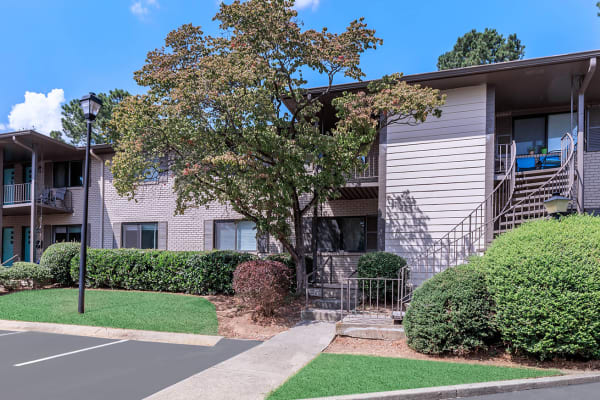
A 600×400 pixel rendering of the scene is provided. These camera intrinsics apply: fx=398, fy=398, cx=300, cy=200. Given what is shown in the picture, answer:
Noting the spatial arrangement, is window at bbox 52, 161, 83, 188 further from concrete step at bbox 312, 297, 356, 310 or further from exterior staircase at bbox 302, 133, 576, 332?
concrete step at bbox 312, 297, 356, 310

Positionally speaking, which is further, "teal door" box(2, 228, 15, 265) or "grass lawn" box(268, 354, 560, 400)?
"teal door" box(2, 228, 15, 265)

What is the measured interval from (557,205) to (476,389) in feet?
14.0

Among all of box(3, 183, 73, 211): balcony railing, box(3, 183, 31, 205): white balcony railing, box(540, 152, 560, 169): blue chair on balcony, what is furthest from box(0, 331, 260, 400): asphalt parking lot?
box(3, 183, 31, 205): white balcony railing

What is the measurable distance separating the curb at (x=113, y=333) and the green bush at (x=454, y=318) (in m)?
4.05

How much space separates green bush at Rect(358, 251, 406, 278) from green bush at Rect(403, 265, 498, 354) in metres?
2.60

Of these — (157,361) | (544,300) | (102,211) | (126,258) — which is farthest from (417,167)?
(102,211)

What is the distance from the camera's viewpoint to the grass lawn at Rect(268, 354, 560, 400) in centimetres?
523

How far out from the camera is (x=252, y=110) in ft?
29.7

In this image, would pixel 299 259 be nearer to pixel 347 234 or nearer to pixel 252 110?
pixel 347 234

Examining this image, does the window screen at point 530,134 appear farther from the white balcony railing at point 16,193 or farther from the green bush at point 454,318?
the white balcony railing at point 16,193

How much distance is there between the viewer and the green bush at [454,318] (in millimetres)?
6594

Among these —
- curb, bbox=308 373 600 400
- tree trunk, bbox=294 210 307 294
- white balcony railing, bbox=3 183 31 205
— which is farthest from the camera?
white balcony railing, bbox=3 183 31 205

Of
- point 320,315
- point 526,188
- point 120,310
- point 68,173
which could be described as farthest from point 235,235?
point 526,188

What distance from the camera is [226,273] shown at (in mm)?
12039
